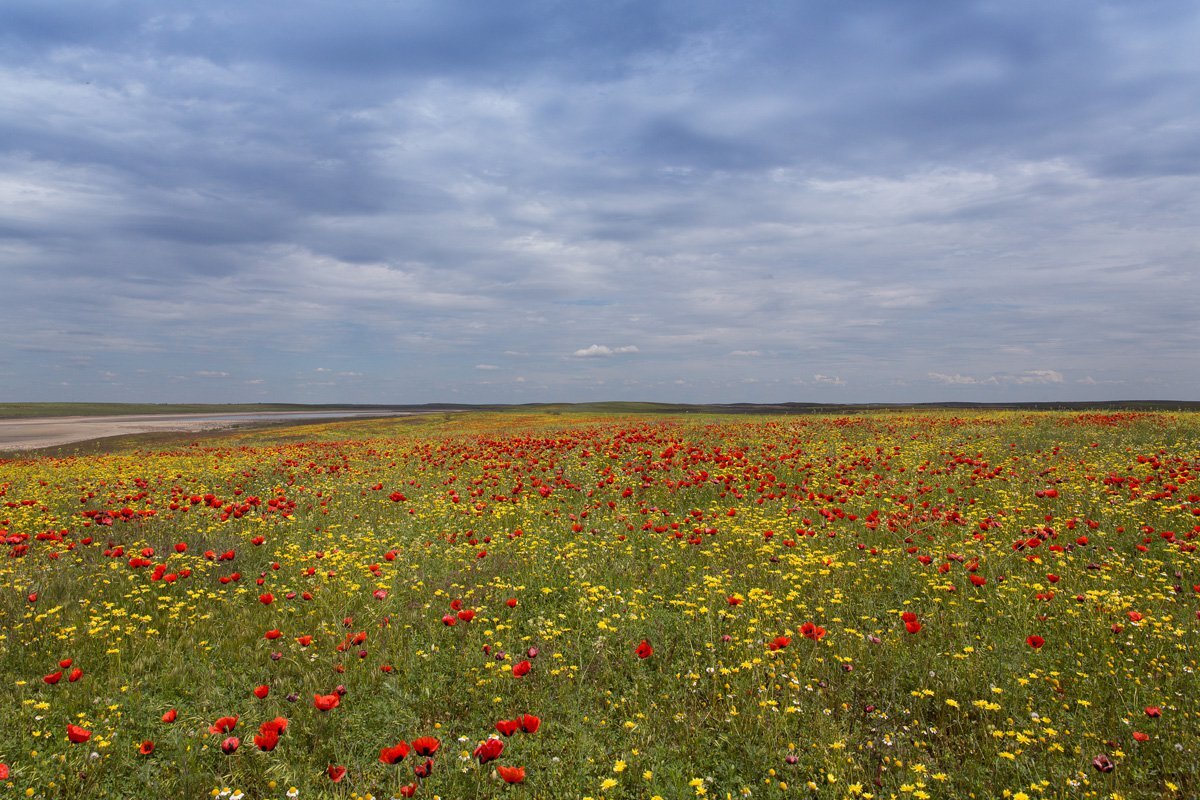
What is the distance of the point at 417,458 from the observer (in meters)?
18.5

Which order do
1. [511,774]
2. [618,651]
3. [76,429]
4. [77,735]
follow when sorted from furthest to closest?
1. [76,429]
2. [618,651]
3. [77,735]
4. [511,774]

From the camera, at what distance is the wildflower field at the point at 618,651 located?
4.07m

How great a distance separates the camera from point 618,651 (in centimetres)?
579

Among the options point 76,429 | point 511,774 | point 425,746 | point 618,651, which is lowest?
point 76,429

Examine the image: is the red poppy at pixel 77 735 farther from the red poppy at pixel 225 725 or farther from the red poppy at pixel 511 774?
the red poppy at pixel 511 774

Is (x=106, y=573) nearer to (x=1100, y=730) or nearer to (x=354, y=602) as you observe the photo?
(x=354, y=602)

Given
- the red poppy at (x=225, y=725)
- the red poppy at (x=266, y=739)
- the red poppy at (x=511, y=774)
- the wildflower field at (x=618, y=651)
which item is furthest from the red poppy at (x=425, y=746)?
the red poppy at (x=225, y=725)

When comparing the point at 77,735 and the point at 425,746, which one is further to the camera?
the point at 77,735

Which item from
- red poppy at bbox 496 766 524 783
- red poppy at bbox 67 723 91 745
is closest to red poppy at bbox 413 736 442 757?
red poppy at bbox 496 766 524 783

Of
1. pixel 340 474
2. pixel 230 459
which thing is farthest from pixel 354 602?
pixel 230 459

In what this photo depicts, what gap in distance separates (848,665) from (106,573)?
8721 millimetres

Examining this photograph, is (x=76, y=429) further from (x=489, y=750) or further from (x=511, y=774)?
(x=511, y=774)

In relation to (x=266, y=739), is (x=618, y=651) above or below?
below

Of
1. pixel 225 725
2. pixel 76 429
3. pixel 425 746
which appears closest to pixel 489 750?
pixel 425 746
